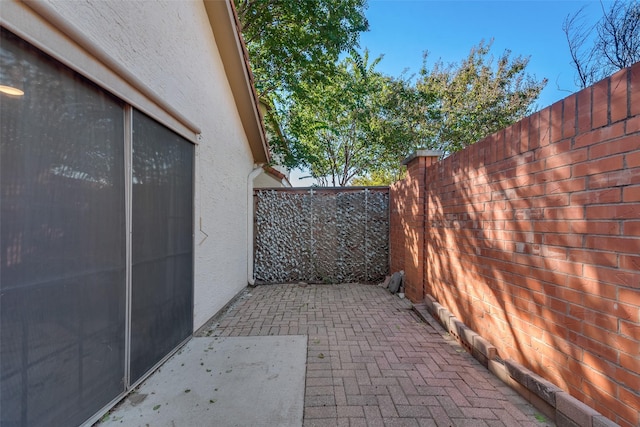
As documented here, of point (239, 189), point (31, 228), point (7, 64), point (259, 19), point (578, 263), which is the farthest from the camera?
point (259, 19)

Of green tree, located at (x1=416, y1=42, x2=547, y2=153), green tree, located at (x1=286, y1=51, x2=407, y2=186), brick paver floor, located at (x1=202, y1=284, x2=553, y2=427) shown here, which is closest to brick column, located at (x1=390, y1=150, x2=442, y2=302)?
brick paver floor, located at (x1=202, y1=284, x2=553, y2=427)

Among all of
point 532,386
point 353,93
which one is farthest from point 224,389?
point 353,93

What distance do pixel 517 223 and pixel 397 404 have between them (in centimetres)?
185

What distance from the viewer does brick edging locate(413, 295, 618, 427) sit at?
5.77ft

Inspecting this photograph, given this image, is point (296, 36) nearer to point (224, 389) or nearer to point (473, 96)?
point (224, 389)

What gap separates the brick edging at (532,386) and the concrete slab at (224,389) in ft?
6.03

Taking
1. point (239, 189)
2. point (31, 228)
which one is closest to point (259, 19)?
point (239, 189)

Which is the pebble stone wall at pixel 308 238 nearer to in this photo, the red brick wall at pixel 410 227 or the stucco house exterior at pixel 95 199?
the red brick wall at pixel 410 227

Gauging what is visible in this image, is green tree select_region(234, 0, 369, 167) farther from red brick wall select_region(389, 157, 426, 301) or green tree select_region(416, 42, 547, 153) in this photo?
green tree select_region(416, 42, 547, 153)

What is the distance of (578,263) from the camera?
1.85 m

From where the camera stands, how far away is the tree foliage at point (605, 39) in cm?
391

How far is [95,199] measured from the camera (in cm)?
201

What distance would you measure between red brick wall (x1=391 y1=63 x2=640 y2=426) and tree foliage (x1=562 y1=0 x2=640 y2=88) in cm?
300

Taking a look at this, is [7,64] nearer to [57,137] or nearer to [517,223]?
[57,137]
